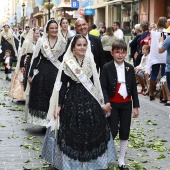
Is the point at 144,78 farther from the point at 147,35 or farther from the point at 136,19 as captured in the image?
the point at 136,19

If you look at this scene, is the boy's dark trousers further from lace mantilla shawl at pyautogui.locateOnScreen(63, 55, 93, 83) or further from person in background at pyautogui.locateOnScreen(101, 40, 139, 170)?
lace mantilla shawl at pyautogui.locateOnScreen(63, 55, 93, 83)

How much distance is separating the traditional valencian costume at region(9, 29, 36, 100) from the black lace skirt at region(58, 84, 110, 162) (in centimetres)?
484

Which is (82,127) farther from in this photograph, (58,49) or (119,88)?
(58,49)

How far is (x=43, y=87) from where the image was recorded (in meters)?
8.55

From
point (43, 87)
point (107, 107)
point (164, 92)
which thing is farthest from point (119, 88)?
point (164, 92)

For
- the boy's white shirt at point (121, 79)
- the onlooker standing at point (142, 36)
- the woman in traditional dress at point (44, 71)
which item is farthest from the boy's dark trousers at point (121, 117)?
the onlooker standing at point (142, 36)

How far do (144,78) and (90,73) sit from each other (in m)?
7.48

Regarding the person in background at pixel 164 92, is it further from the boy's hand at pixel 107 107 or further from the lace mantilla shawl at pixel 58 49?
the boy's hand at pixel 107 107

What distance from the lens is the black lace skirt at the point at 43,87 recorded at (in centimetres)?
850

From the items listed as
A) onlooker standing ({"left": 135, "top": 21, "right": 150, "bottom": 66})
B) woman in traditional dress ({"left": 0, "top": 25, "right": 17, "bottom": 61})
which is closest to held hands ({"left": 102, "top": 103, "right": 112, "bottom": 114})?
onlooker standing ({"left": 135, "top": 21, "right": 150, "bottom": 66})

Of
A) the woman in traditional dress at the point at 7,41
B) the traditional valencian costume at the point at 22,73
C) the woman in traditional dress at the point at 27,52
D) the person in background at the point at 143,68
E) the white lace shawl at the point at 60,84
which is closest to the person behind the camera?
the white lace shawl at the point at 60,84

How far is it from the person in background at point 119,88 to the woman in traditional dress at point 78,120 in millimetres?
131

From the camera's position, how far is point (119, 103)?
614cm

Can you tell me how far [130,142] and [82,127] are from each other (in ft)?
7.08
